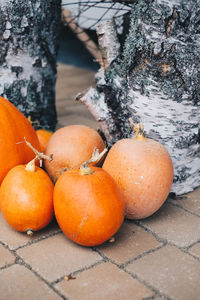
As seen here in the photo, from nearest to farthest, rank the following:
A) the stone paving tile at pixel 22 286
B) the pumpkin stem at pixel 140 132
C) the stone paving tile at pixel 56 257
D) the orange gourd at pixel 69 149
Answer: the stone paving tile at pixel 22 286 < the stone paving tile at pixel 56 257 < the pumpkin stem at pixel 140 132 < the orange gourd at pixel 69 149

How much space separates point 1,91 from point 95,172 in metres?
1.12

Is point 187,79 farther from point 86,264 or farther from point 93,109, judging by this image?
point 86,264

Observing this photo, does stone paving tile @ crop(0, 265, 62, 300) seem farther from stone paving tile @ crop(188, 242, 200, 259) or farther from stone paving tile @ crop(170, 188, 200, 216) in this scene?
stone paving tile @ crop(170, 188, 200, 216)

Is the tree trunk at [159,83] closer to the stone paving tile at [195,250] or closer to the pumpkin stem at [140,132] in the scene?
the pumpkin stem at [140,132]

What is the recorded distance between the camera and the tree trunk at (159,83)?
2.08 meters

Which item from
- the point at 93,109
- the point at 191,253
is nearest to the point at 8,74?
the point at 93,109

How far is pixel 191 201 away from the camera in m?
2.35

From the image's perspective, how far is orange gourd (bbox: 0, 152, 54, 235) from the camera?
6.31ft

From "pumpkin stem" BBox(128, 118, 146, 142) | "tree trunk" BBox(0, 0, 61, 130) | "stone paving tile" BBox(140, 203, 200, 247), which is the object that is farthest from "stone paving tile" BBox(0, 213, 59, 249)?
"tree trunk" BBox(0, 0, 61, 130)

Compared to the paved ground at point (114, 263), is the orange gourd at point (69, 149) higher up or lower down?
higher up

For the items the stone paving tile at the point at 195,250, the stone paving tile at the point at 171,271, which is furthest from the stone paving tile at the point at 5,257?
the stone paving tile at the point at 195,250

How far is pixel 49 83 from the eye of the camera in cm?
288

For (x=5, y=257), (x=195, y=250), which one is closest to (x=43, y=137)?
(x=5, y=257)

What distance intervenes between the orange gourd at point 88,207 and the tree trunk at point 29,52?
1052 millimetres
